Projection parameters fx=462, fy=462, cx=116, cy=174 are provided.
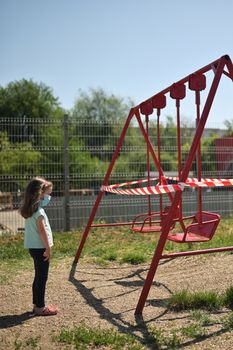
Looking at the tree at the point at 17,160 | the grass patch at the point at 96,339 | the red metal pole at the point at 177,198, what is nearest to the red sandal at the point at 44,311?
the grass patch at the point at 96,339

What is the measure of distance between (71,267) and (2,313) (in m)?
2.22

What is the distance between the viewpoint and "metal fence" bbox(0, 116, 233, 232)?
9664 mm

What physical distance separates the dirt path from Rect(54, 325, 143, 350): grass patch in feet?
0.37

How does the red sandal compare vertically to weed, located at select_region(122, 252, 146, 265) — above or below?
above

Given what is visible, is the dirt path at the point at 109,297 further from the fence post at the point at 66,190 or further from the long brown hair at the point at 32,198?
the fence post at the point at 66,190

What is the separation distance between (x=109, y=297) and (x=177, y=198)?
154 cm

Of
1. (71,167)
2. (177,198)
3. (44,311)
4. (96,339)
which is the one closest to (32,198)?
(44,311)

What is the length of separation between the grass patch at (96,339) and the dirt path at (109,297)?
0.11 m

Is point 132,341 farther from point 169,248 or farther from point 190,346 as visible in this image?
point 169,248

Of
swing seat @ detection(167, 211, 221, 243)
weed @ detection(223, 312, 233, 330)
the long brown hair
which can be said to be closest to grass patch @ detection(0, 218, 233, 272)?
swing seat @ detection(167, 211, 221, 243)

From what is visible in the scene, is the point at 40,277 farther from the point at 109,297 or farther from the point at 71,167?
the point at 71,167

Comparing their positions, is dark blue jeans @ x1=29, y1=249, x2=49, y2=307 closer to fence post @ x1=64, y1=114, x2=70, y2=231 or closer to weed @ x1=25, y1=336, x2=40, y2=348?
weed @ x1=25, y1=336, x2=40, y2=348

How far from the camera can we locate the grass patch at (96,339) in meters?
3.41

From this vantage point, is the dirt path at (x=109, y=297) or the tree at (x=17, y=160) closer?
the dirt path at (x=109, y=297)
